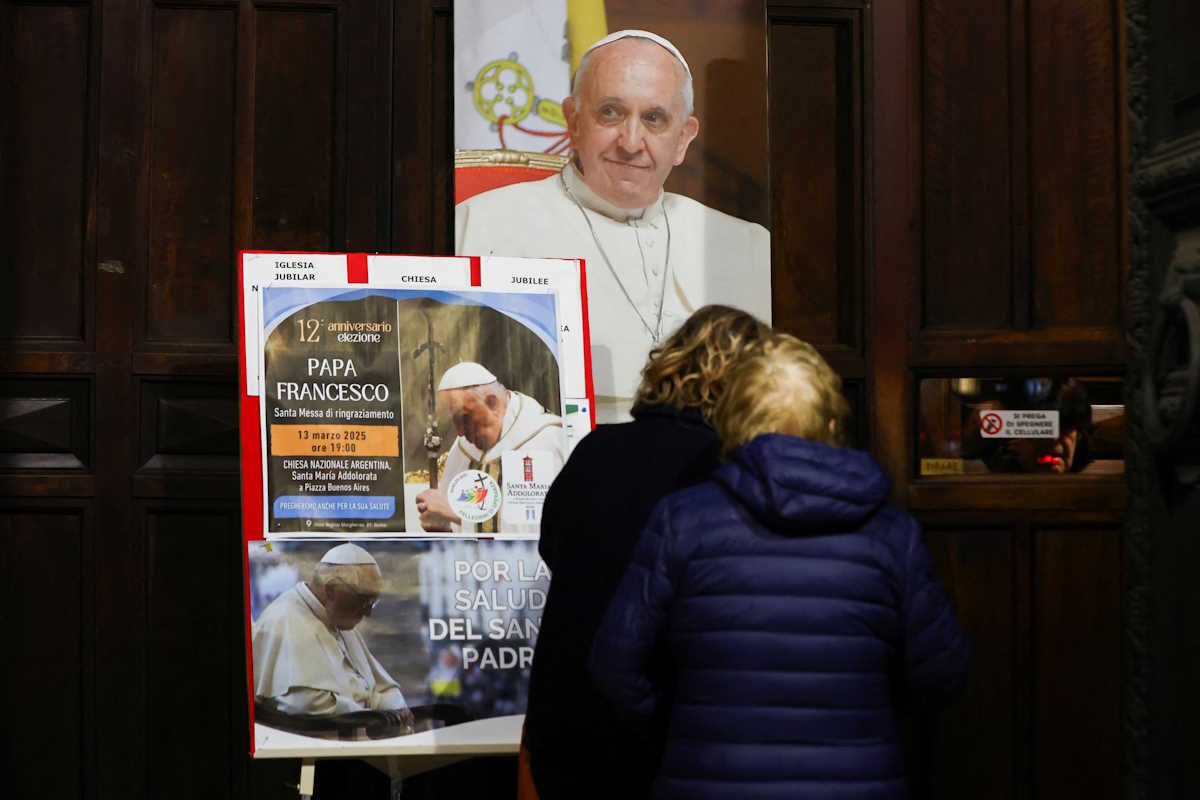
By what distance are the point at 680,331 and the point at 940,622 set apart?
2.61 ft

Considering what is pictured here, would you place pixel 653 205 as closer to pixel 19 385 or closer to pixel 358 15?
pixel 358 15

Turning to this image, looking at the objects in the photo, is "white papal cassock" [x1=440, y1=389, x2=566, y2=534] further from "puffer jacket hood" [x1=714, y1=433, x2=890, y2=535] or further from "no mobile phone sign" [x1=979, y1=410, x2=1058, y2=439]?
"no mobile phone sign" [x1=979, y1=410, x2=1058, y2=439]

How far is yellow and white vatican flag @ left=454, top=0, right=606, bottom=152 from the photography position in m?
4.24

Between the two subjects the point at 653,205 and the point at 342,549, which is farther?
the point at 653,205

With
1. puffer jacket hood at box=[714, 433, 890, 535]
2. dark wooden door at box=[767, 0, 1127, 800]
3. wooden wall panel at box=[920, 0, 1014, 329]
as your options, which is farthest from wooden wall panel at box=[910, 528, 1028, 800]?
puffer jacket hood at box=[714, 433, 890, 535]

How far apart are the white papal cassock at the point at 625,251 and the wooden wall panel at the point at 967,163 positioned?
616 mm

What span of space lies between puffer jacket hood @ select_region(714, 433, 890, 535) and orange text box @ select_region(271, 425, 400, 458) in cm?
147

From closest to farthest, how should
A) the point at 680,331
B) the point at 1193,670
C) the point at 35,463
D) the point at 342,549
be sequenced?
the point at 1193,670
the point at 680,331
the point at 342,549
the point at 35,463

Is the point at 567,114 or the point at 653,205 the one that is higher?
the point at 567,114

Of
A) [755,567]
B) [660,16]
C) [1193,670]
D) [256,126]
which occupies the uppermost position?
[660,16]

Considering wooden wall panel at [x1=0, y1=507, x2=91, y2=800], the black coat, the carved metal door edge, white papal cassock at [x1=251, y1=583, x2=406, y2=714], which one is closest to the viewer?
the carved metal door edge

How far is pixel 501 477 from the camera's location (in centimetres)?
354

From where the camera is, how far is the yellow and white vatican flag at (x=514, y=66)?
424cm

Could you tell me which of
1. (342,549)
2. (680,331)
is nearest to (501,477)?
(342,549)
